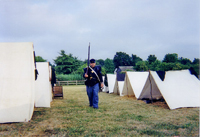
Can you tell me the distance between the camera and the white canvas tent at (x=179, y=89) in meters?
5.12

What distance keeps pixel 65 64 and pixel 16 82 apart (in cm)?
3446

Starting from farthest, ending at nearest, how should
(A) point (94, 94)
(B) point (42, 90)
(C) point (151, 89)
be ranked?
(C) point (151, 89) → (B) point (42, 90) → (A) point (94, 94)

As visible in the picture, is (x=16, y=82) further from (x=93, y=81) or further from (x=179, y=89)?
(x=179, y=89)

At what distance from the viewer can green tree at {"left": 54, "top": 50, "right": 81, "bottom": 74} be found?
3702 centimetres

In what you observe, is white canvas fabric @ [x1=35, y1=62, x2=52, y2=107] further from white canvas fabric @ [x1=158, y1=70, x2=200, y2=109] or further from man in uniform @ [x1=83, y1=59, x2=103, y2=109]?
white canvas fabric @ [x1=158, y1=70, x2=200, y2=109]

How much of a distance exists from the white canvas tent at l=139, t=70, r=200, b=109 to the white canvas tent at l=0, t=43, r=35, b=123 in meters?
4.05

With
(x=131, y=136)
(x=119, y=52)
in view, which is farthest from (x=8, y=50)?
(x=119, y=52)

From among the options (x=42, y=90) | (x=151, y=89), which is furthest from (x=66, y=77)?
(x=151, y=89)

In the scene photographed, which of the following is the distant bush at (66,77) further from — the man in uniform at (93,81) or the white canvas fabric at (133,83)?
the man in uniform at (93,81)

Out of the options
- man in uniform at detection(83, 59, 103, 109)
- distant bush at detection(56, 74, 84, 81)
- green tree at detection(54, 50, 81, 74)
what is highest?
green tree at detection(54, 50, 81, 74)

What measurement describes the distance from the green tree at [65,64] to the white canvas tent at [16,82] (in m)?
33.1

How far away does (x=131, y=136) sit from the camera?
2641mm

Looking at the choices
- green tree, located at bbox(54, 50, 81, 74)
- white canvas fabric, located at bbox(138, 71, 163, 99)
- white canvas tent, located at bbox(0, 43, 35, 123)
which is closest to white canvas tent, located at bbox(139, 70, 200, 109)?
white canvas fabric, located at bbox(138, 71, 163, 99)

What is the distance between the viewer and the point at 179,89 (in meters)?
5.46
